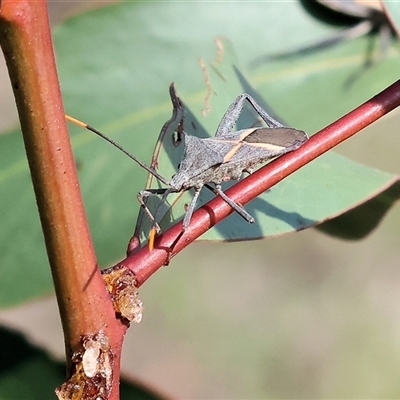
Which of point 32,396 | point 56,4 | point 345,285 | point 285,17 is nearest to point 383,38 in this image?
point 285,17

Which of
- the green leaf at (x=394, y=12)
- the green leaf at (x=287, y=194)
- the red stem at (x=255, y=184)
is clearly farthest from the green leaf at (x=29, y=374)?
the green leaf at (x=394, y=12)

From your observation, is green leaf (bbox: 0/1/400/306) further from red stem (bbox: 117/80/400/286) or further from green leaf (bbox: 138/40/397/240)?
red stem (bbox: 117/80/400/286)

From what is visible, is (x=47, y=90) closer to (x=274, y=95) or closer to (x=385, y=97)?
(x=385, y=97)

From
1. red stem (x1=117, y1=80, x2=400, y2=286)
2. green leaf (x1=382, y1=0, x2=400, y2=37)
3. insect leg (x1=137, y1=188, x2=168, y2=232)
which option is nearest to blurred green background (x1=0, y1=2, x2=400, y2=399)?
green leaf (x1=382, y1=0, x2=400, y2=37)

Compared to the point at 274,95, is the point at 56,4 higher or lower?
higher

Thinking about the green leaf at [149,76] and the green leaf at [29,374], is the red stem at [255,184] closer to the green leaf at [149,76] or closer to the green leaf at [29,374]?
the green leaf at [29,374]

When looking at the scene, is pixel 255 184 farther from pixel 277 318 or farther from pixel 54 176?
pixel 277 318
